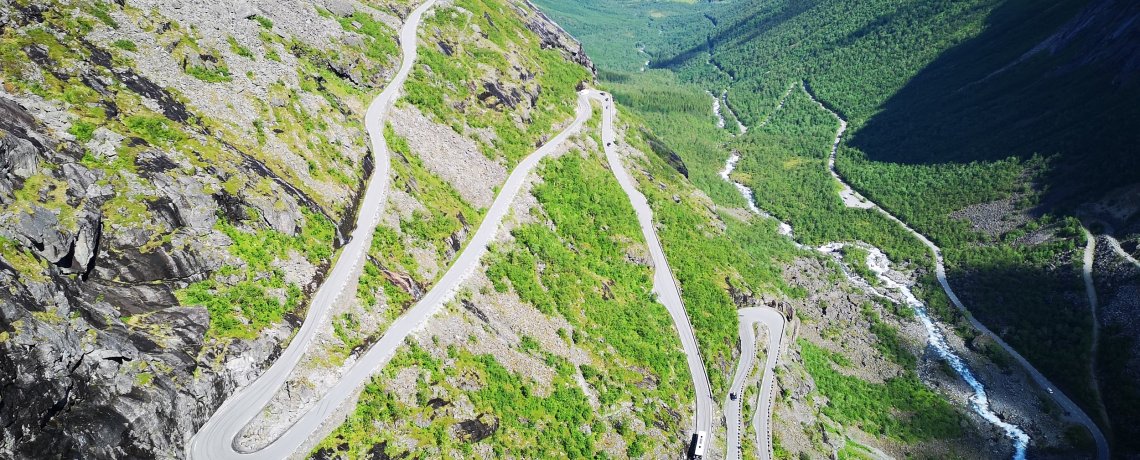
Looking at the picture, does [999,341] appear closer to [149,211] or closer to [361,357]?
[361,357]

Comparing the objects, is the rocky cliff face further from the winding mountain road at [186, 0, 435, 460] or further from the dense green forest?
the dense green forest

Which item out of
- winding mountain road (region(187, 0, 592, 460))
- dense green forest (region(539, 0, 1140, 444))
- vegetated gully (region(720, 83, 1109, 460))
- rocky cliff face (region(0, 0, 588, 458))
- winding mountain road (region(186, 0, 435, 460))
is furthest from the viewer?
dense green forest (region(539, 0, 1140, 444))

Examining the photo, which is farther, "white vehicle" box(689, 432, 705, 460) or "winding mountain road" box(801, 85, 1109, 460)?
"winding mountain road" box(801, 85, 1109, 460)

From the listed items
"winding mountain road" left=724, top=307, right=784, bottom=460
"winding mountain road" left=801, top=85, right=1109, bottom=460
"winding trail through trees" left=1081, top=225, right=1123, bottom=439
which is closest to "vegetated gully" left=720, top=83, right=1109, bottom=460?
"winding mountain road" left=801, top=85, right=1109, bottom=460

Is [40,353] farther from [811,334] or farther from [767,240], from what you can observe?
[767,240]

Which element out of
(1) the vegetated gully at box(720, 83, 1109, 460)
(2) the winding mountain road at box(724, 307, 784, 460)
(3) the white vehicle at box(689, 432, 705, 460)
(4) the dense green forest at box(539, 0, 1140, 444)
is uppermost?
(4) the dense green forest at box(539, 0, 1140, 444)

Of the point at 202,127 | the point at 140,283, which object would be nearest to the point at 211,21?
the point at 202,127

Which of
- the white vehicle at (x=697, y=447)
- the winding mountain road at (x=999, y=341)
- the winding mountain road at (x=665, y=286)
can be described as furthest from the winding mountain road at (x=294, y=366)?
the winding mountain road at (x=999, y=341)
